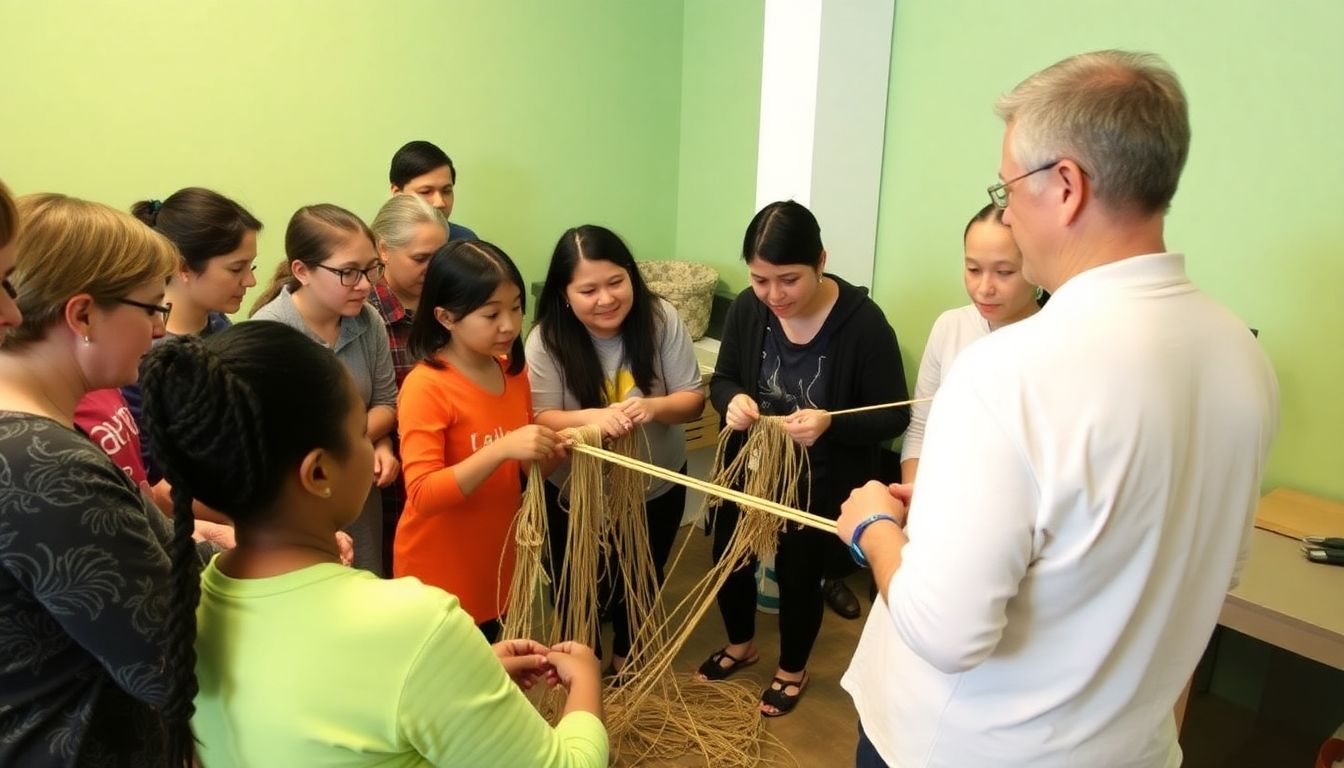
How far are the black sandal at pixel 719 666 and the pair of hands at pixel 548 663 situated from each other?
1.49 metres

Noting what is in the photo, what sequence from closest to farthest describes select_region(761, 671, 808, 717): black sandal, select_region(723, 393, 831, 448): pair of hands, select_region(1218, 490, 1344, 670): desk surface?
select_region(1218, 490, 1344, 670): desk surface
select_region(723, 393, 831, 448): pair of hands
select_region(761, 671, 808, 717): black sandal

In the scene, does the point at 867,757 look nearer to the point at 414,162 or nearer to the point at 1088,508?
the point at 1088,508

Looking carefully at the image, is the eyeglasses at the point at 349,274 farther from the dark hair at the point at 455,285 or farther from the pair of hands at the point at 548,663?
the pair of hands at the point at 548,663

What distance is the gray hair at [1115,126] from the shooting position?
84 centimetres

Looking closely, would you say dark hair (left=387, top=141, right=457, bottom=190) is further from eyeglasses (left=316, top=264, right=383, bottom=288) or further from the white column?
the white column

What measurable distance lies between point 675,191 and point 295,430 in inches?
129

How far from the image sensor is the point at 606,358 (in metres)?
2.11

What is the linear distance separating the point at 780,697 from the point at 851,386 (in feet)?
3.24

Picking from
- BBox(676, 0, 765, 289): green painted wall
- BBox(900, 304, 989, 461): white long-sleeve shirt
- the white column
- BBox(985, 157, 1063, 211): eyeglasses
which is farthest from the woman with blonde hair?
BBox(676, 0, 765, 289): green painted wall

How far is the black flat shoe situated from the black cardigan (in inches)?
36.4

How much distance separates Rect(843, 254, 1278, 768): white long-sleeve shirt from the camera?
833mm

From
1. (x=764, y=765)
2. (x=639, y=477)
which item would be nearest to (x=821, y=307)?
(x=639, y=477)

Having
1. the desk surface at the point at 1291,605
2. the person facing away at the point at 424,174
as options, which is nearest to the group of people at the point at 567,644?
the desk surface at the point at 1291,605

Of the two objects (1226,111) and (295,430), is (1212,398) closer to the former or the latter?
(295,430)
